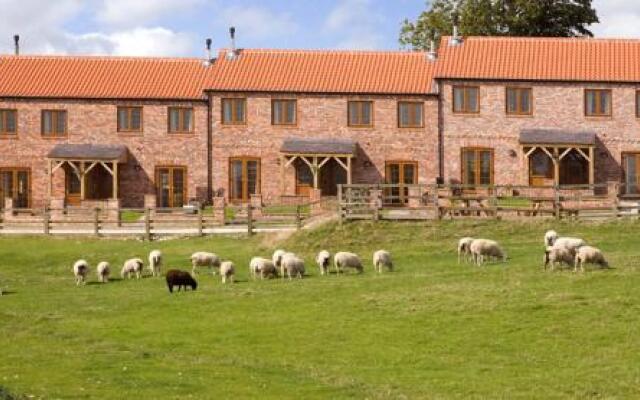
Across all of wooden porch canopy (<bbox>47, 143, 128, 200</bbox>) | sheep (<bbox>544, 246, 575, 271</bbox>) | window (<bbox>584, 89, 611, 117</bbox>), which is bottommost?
sheep (<bbox>544, 246, 575, 271</bbox>)

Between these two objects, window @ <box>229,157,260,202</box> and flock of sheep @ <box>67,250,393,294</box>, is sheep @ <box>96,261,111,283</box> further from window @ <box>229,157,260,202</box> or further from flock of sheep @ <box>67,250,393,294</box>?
window @ <box>229,157,260,202</box>

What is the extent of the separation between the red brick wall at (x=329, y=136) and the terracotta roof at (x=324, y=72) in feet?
1.43

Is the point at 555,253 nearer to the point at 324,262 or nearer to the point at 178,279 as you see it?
the point at 324,262

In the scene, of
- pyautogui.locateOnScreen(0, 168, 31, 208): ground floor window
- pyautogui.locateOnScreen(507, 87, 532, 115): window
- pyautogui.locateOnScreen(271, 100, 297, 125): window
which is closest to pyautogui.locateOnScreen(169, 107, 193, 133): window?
pyautogui.locateOnScreen(271, 100, 297, 125): window

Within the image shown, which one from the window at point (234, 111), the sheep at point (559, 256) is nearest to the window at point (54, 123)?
the window at point (234, 111)

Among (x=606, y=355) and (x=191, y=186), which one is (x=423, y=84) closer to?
(x=191, y=186)

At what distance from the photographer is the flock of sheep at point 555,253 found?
27.8 m

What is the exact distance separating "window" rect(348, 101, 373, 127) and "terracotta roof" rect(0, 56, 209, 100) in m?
6.72

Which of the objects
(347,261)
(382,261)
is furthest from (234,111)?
(382,261)

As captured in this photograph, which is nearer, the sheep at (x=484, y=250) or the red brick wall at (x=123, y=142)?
the sheep at (x=484, y=250)

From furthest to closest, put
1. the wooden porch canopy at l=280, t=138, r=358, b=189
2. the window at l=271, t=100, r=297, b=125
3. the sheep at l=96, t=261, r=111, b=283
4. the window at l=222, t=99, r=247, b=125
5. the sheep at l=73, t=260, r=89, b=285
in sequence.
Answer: the window at l=222, t=99, r=247, b=125, the window at l=271, t=100, r=297, b=125, the wooden porch canopy at l=280, t=138, r=358, b=189, the sheep at l=96, t=261, r=111, b=283, the sheep at l=73, t=260, r=89, b=285

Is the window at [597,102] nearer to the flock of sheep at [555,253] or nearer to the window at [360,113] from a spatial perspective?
the window at [360,113]

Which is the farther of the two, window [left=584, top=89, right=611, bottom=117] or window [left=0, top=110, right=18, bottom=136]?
window [left=0, top=110, right=18, bottom=136]

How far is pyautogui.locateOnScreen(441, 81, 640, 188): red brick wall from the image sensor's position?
53031 mm
